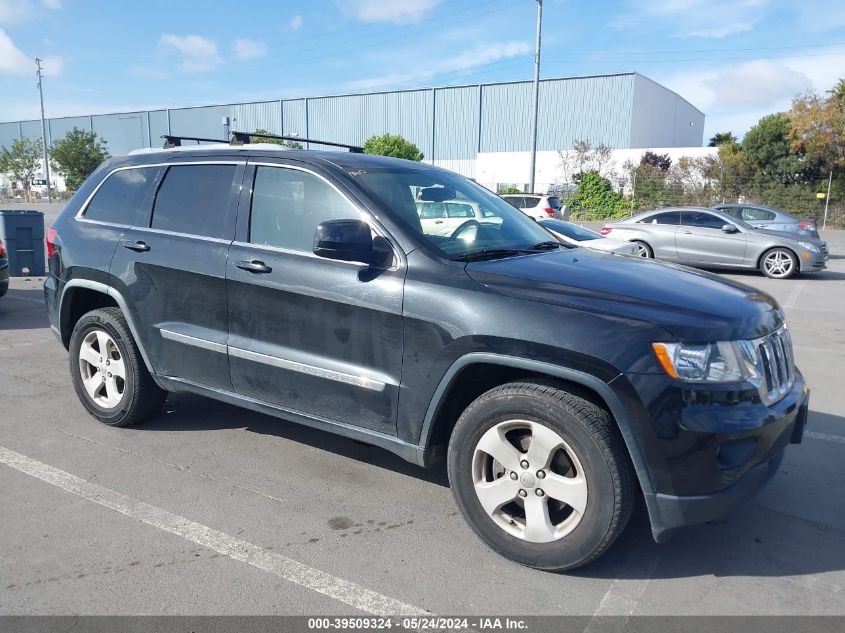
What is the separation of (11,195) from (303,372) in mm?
77696

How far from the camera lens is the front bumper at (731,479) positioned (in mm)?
2807

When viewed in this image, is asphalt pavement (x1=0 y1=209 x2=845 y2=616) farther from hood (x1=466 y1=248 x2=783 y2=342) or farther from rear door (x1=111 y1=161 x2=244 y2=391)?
hood (x1=466 y1=248 x2=783 y2=342)

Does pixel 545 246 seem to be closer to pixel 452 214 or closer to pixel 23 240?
pixel 452 214

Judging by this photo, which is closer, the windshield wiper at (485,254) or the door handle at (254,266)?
the windshield wiper at (485,254)

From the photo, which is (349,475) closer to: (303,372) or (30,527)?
(303,372)

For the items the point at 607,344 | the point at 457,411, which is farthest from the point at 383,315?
the point at 607,344

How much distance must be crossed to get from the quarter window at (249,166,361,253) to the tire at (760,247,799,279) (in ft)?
42.0

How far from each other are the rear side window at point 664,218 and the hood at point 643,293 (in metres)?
12.3

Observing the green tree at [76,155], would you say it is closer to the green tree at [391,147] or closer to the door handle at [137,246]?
the green tree at [391,147]

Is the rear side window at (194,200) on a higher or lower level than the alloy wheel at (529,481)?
higher

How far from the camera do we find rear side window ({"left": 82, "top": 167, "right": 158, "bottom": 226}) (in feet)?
15.2

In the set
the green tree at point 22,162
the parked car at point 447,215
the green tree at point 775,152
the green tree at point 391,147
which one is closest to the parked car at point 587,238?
the parked car at point 447,215

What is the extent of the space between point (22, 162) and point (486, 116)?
156ft

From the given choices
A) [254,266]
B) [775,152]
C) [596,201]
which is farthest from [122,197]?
[775,152]
